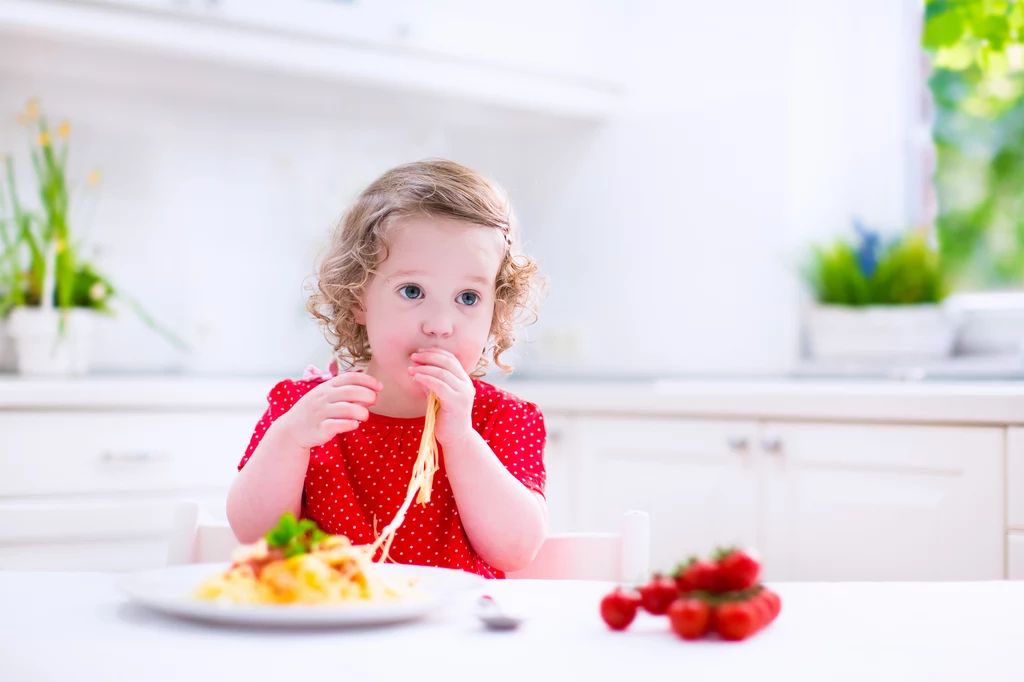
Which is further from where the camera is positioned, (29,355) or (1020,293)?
(1020,293)

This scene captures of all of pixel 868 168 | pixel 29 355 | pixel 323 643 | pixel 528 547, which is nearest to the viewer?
pixel 323 643

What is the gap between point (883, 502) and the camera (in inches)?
73.7

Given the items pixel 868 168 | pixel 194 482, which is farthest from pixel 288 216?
pixel 868 168

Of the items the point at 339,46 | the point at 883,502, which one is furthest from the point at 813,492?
the point at 339,46

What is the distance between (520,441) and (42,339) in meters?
1.45

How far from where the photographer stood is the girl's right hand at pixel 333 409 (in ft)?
2.95

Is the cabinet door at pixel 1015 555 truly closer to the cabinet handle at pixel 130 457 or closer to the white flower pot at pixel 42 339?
the cabinet handle at pixel 130 457

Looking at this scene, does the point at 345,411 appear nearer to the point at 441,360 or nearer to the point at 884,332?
the point at 441,360

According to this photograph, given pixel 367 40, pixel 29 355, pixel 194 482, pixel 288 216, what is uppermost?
pixel 367 40

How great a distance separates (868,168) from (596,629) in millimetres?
2274

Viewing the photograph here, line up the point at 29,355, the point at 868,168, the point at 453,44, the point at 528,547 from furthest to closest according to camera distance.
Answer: the point at 868,168, the point at 453,44, the point at 29,355, the point at 528,547

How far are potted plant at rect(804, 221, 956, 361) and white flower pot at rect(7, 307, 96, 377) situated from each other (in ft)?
5.46

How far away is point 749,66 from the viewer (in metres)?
2.59

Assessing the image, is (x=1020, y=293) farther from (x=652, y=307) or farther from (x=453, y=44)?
(x=453, y=44)
